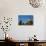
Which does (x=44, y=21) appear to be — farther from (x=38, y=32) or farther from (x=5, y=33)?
(x=5, y=33)

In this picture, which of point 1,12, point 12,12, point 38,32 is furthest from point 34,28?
point 1,12

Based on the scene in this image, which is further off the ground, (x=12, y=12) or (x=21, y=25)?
(x=12, y=12)

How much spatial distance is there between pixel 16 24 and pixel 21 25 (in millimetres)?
211

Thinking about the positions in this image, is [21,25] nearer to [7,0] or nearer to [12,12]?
[12,12]

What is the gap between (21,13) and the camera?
19.5 ft

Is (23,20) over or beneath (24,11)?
beneath

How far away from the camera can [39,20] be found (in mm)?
5988

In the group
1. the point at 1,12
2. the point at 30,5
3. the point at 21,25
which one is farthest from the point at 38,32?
the point at 1,12

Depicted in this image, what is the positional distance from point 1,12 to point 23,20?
0.97 m

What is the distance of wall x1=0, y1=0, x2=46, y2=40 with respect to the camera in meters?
5.91

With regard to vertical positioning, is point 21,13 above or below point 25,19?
above

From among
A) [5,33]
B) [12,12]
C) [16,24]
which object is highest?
[12,12]

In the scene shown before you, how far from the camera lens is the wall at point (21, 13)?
19.4ft

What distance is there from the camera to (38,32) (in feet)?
19.5
